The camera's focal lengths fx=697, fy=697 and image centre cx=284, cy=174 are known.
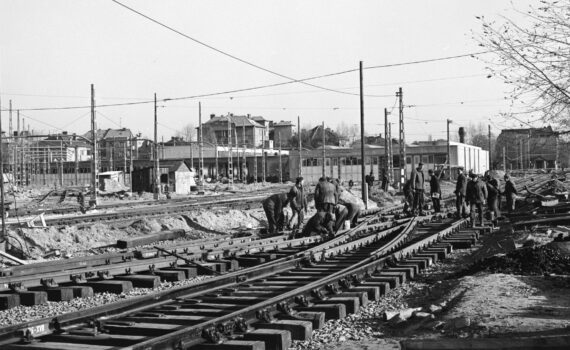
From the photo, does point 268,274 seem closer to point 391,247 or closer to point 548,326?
point 391,247

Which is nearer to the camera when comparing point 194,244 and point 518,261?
point 518,261

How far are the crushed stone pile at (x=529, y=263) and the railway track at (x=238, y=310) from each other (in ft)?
3.82

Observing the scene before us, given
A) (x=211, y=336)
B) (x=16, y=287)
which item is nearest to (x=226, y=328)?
(x=211, y=336)

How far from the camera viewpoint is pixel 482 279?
33.9ft

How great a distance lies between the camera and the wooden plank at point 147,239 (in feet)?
58.4

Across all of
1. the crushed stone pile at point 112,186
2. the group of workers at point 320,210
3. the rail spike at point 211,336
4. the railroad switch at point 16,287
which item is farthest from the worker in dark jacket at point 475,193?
the crushed stone pile at point 112,186

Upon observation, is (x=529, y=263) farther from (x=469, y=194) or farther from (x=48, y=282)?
(x=469, y=194)

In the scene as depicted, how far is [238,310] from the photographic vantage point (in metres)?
7.49

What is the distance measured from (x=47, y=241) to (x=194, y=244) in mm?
5694

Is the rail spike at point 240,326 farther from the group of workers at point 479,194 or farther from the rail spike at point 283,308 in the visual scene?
the group of workers at point 479,194

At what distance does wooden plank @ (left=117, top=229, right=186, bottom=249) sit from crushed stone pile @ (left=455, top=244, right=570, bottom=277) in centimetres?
935

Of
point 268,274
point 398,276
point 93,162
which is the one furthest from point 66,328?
point 93,162

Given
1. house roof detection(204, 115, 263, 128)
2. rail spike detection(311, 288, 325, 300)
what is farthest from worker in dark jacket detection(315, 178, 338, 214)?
house roof detection(204, 115, 263, 128)

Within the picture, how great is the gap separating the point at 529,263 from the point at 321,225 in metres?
6.99
